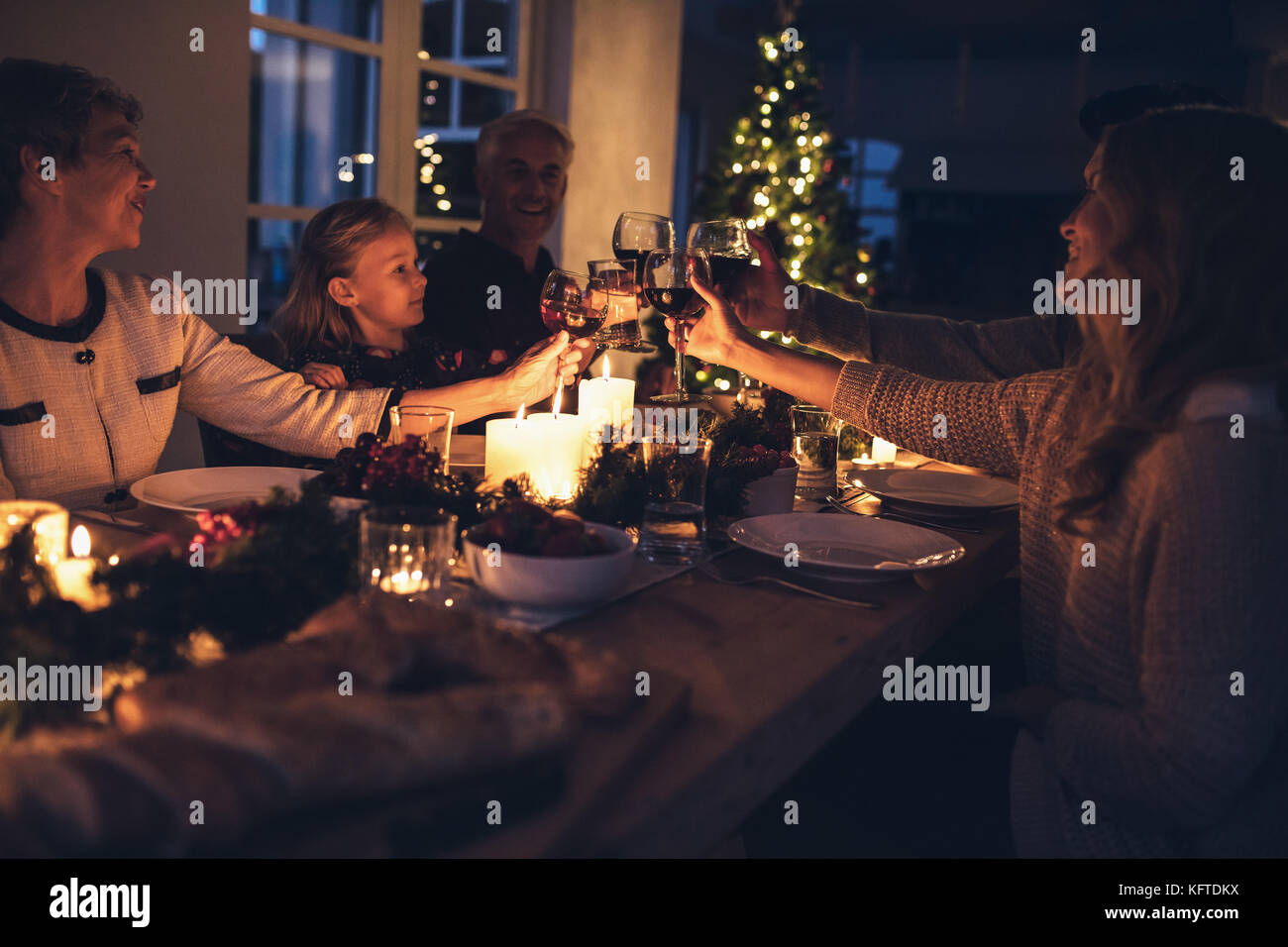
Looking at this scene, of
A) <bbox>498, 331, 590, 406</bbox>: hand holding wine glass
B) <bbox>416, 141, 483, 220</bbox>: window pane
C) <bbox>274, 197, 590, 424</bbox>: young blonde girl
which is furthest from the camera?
<bbox>416, 141, 483, 220</bbox>: window pane

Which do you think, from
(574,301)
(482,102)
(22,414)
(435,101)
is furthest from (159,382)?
(482,102)

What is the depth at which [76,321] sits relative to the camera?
177 cm

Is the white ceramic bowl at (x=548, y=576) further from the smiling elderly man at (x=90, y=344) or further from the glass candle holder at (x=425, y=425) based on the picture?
the smiling elderly man at (x=90, y=344)

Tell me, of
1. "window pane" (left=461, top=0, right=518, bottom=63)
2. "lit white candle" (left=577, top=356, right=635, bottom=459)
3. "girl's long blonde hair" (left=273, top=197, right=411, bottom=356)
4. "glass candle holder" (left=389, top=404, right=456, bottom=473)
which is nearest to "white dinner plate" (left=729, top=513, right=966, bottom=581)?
"lit white candle" (left=577, top=356, right=635, bottom=459)

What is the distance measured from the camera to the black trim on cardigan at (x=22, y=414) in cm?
164

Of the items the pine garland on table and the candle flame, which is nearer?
the candle flame

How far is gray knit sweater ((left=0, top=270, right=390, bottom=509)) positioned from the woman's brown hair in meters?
1.26

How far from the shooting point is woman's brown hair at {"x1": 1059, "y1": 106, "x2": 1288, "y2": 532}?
3.59 feet

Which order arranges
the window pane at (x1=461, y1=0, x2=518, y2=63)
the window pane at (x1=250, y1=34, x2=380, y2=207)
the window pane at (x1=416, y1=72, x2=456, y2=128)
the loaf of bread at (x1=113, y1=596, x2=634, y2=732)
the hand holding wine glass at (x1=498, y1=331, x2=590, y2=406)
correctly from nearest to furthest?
the loaf of bread at (x1=113, y1=596, x2=634, y2=732), the hand holding wine glass at (x1=498, y1=331, x2=590, y2=406), the window pane at (x1=416, y1=72, x2=456, y2=128), the window pane at (x1=461, y1=0, x2=518, y2=63), the window pane at (x1=250, y1=34, x2=380, y2=207)

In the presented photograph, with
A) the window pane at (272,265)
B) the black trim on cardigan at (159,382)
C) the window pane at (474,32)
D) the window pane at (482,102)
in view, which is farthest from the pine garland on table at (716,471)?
the window pane at (272,265)

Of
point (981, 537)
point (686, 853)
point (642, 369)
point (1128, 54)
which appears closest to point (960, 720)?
point (981, 537)

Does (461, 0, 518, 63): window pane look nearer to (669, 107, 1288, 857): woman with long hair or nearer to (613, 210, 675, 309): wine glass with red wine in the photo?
(613, 210, 675, 309): wine glass with red wine

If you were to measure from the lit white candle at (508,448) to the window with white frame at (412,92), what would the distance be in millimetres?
2296
